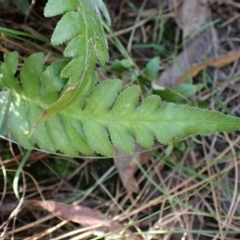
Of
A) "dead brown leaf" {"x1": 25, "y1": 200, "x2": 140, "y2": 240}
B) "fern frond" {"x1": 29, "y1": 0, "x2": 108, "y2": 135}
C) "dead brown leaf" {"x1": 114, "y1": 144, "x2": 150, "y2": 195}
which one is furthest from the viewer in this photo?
"dead brown leaf" {"x1": 114, "y1": 144, "x2": 150, "y2": 195}

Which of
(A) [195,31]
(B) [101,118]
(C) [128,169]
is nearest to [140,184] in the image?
(C) [128,169]

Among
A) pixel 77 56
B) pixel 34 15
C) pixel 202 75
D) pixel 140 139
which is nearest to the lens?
pixel 77 56

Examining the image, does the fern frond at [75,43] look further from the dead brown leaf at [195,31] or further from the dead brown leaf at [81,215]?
the dead brown leaf at [195,31]

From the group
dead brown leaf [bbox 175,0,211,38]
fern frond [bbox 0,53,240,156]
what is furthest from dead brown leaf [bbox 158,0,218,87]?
fern frond [bbox 0,53,240,156]

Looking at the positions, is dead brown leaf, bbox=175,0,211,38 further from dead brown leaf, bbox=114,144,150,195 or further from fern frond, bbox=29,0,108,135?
fern frond, bbox=29,0,108,135

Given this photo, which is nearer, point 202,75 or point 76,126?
point 76,126

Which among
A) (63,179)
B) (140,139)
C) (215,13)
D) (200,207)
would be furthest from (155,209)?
(215,13)

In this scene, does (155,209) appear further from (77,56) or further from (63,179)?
(77,56)
